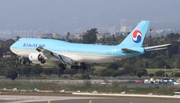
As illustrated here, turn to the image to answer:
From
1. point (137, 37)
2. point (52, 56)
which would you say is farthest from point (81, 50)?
point (137, 37)

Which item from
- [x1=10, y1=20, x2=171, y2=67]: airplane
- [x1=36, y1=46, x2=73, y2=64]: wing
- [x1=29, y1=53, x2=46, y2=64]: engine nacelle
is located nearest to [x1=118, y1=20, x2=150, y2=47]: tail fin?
[x1=10, y1=20, x2=171, y2=67]: airplane

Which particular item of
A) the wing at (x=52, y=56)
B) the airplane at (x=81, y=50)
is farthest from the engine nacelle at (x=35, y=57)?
the wing at (x=52, y=56)

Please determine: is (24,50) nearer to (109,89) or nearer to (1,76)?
(109,89)

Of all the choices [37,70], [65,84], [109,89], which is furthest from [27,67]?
[109,89]

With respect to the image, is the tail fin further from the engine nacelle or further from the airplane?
the engine nacelle

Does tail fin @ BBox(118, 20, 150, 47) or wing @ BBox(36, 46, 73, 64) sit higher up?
tail fin @ BBox(118, 20, 150, 47)

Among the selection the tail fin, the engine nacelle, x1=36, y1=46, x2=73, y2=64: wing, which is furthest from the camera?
x1=36, y1=46, x2=73, y2=64: wing

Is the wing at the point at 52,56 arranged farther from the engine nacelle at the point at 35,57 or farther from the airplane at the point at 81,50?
the engine nacelle at the point at 35,57
